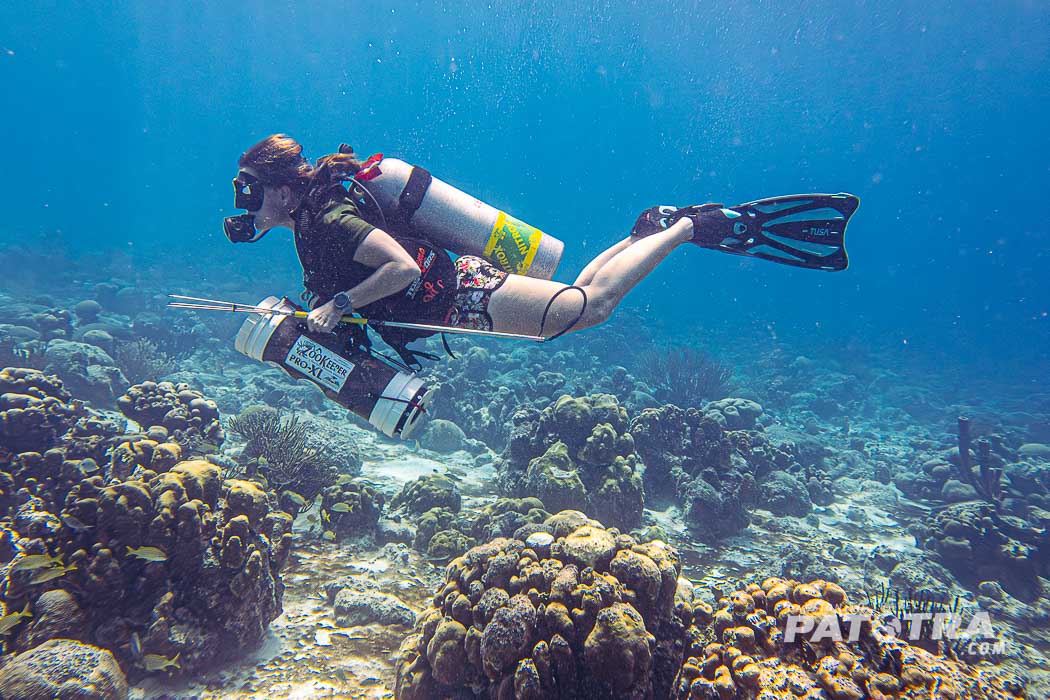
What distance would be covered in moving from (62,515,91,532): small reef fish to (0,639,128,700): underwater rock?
0.76 metres

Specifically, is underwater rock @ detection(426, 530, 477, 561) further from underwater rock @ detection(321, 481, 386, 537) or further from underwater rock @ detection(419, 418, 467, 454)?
underwater rock @ detection(419, 418, 467, 454)

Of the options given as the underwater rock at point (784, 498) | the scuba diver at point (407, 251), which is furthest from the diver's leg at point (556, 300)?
the underwater rock at point (784, 498)

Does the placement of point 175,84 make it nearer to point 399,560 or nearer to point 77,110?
point 77,110

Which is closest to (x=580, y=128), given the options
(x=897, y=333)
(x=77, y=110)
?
(x=897, y=333)

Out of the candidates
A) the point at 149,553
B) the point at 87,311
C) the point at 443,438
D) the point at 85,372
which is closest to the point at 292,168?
the point at 149,553

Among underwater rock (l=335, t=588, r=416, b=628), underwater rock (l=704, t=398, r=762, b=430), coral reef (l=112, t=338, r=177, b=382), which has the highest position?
underwater rock (l=704, t=398, r=762, b=430)

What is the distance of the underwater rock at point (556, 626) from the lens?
96.3 inches

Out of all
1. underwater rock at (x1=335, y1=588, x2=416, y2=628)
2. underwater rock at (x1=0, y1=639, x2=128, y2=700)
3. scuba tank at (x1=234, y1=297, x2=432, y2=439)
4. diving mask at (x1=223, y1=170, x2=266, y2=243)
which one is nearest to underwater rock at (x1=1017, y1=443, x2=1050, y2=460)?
underwater rock at (x1=335, y1=588, x2=416, y2=628)

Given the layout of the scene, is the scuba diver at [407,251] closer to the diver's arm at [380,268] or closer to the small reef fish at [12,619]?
the diver's arm at [380,268]

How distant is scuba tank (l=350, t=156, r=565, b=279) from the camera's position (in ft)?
11.9

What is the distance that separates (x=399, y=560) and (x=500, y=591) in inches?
103

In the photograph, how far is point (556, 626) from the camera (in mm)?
2609

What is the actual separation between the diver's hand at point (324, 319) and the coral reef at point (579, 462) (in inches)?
160

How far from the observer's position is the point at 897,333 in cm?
4938
